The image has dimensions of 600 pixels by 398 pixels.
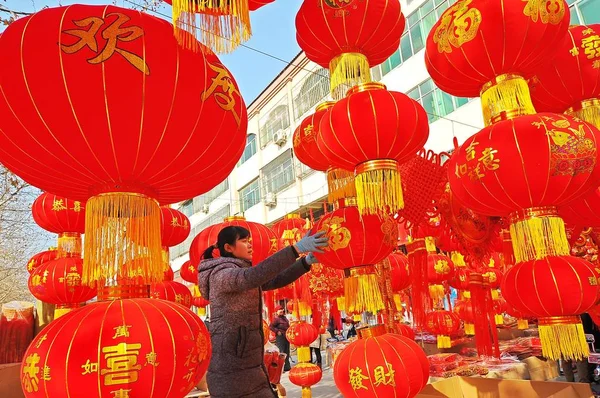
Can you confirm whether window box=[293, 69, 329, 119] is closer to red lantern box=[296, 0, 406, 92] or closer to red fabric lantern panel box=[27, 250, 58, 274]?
red fabric lantern panel box=[27, 250, 58, 274]

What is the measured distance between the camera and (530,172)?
1.58 metres

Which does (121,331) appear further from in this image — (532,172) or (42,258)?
(42,258)

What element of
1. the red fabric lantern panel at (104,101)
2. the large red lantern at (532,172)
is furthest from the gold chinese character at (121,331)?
the large red lantern at (532,172)

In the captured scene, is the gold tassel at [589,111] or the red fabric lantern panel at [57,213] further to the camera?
the red fabric lantern panel at [57,213]

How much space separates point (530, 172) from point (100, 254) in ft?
4.87

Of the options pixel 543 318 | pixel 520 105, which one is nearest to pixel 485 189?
pixel 520 105

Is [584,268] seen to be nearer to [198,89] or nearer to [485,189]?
[485,189]

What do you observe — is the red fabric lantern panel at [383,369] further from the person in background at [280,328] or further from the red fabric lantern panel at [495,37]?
the person in background at [280,328]

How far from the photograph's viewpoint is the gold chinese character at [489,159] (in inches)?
63.4

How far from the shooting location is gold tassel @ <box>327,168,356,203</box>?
2.33 metres

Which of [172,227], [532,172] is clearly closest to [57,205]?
[172,227]

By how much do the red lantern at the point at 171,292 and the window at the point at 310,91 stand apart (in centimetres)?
709

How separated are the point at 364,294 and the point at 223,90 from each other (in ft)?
4.25

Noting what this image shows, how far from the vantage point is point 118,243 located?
1.24 m
